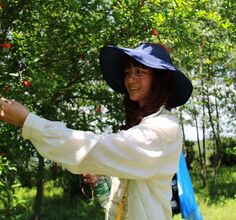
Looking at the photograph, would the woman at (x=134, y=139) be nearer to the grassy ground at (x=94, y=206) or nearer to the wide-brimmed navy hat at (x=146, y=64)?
the wide-brimmed navy hat at (x=146, y=64)

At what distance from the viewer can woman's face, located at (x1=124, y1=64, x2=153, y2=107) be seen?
179 cm

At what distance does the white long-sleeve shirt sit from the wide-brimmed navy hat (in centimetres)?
14

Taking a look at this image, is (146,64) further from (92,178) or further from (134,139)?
(92,178)

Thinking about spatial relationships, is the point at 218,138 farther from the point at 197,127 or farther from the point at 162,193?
the point at 162,193

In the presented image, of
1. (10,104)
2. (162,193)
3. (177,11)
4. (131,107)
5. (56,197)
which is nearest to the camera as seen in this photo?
(10,104)

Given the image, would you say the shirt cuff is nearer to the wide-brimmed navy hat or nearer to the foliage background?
the wide-brimmed navy hat

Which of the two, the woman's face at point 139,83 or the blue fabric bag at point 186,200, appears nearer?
the woman's face at point 139,83

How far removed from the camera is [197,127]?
13234 mm

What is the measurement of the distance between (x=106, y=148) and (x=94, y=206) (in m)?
7.71

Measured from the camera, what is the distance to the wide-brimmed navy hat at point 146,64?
5.72 feet

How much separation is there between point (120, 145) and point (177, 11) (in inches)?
114

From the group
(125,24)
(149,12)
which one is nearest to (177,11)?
(149,12)

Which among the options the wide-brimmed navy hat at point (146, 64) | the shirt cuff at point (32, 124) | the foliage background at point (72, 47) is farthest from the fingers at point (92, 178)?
the foliage background at point (72, 47)

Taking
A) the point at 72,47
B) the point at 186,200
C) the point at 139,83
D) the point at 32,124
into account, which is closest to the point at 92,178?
the point at 139,83
